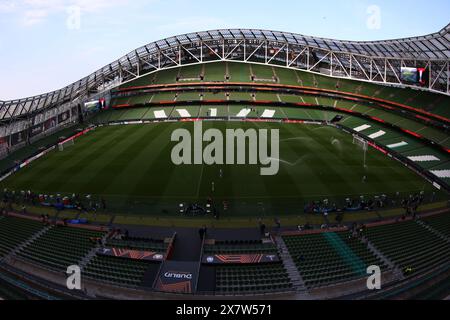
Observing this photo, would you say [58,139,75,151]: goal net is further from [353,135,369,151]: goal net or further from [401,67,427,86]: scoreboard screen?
[401,67,427,86]: scoreboard screen

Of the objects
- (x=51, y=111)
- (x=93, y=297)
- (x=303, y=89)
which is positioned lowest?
(x=93, y=297)

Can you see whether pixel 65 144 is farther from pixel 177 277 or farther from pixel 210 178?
pixel 177 277

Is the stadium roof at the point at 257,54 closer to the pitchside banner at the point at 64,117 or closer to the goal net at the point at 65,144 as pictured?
the pitchside banner at the point at 64,117

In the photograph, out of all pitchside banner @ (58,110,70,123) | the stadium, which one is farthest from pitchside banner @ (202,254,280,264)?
pitchside banner @ (58,110,70,123)

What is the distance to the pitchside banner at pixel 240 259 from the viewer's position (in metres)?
22.2

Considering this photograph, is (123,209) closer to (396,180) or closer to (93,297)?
(93,297)

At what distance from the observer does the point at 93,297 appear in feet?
62.0

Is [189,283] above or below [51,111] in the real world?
below

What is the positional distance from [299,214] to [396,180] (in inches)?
689

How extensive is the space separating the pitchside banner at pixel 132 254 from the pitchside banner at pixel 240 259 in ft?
11.1
